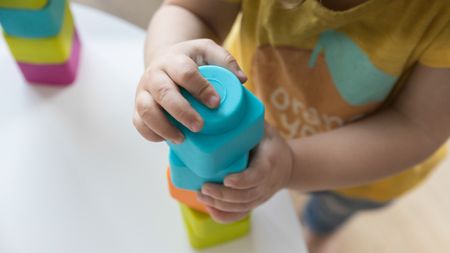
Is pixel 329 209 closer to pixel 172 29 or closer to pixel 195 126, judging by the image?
pixel 172 29

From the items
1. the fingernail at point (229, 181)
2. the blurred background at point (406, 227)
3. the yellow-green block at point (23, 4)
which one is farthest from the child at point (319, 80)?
the blurred background at point (406, 227)

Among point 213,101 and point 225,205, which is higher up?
point 213,101

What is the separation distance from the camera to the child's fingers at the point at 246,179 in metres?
0.34

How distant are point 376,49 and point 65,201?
12.1 inches

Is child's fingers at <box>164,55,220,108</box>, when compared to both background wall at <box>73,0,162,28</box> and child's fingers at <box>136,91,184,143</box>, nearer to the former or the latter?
child's fingers at <box>136,91,184,143</box>

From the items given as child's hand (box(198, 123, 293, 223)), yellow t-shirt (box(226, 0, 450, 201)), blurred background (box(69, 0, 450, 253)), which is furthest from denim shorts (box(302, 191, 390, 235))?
child's hand (box(198, 123, 293, 223))

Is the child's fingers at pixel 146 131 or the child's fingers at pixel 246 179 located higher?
the child's fingers at pixel 146 131

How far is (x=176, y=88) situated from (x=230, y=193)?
0.32 ft

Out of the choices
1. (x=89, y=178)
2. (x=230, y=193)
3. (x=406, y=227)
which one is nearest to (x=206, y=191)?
(x=230, y=193)

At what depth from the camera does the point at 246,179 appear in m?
0.36

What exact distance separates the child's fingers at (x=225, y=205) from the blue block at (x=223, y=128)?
7 cm

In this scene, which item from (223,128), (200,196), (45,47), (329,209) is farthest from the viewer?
(329,209)

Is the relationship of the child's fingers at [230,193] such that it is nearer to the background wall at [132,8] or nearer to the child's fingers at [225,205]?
the child's fingers at [225,205]

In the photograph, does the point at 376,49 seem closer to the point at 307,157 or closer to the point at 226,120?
the point at 307,157
